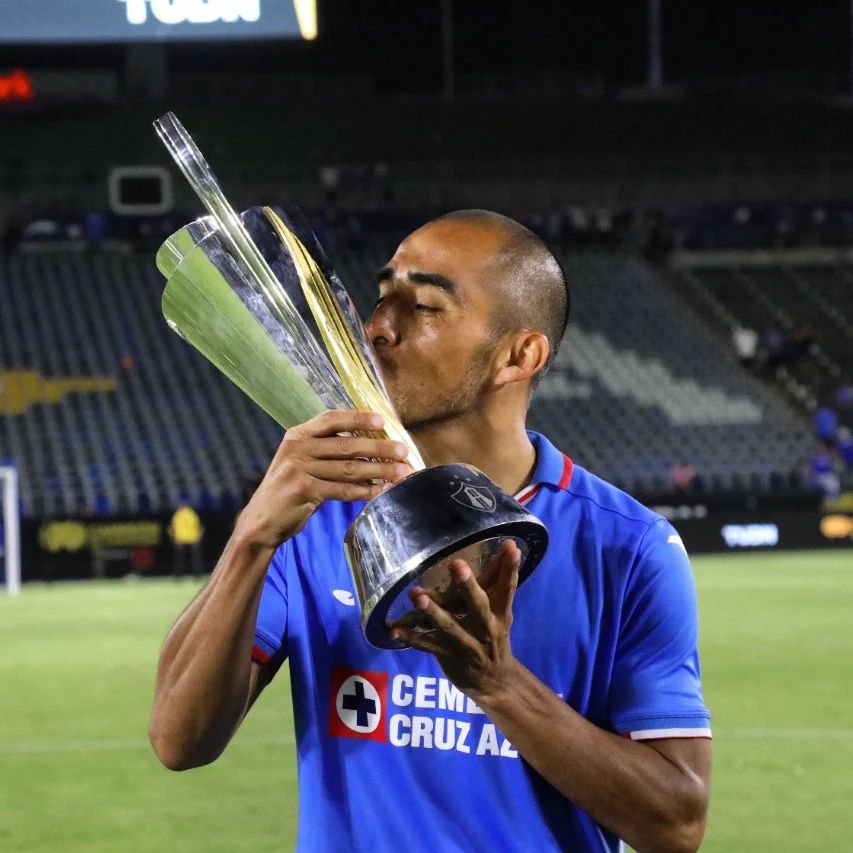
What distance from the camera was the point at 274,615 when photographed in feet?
8.34

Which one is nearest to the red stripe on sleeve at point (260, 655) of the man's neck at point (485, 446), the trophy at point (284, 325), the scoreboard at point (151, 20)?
the man's neck at point (485, 446)

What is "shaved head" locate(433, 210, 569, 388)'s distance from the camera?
7.95 feet

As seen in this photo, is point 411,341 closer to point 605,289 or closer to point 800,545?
point 800,545

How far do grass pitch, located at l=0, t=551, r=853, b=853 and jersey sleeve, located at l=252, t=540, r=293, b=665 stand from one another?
401 centimetres

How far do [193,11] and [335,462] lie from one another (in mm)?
8707

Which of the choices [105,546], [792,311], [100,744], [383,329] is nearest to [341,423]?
[383,329]

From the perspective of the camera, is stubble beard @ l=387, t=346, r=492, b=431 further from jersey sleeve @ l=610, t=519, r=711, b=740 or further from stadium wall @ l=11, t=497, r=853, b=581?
stadium wall @ l=11, t=497, r=853, b=581

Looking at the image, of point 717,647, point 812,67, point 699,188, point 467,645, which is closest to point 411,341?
point 467,645

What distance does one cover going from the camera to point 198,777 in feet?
25.7

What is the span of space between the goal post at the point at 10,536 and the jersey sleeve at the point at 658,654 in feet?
66.0

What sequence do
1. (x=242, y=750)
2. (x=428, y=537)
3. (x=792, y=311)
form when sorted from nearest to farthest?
(x=428, y=537) → (x=242, y=750) → (x=792, y=311)

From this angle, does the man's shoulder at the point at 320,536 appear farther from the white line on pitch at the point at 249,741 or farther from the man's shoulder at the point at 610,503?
the white line on pitch at the point at 249,741

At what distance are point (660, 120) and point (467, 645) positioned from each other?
112 ft

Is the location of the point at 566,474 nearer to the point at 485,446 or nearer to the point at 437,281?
the point at 485,446
